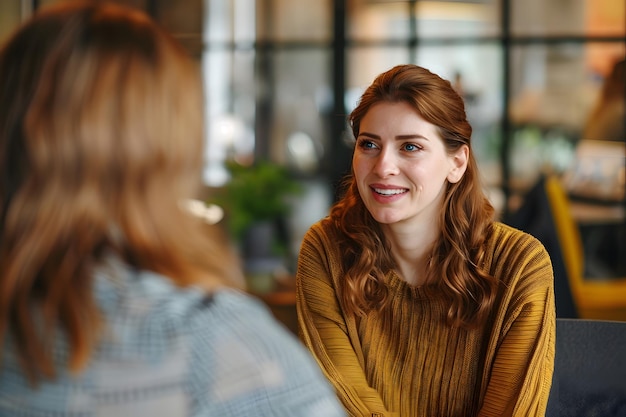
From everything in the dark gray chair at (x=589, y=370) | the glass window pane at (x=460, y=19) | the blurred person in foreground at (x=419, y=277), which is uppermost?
the glass window pane at (x=460, y=19)

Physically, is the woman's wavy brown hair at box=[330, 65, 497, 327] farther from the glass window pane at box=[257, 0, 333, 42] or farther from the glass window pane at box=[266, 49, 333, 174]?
the glass window pane at box=[257, 0, 333, 42]

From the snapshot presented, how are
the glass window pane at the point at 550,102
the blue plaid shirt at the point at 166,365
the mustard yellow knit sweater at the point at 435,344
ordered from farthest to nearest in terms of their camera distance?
the glass window pane at the point at 550,102
the mustard yellow knit sweater at the point at 435,344
the blue plaid shirt at the point at 166,365

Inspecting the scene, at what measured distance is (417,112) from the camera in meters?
2.03

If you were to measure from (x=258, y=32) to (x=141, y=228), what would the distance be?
5.61 metres

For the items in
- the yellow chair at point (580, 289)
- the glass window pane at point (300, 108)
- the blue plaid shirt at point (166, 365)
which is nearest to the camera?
the blue plaid shirt at point (166, 365)

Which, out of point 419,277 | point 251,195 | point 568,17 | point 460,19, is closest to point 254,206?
point 251,195

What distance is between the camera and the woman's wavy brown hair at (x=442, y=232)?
2.00 meters

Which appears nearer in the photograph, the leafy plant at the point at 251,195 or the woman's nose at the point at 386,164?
the woman's nose at the point at 386,164

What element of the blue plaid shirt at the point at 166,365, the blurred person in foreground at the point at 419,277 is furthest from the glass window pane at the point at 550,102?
the blue plaid shirt at the point at 166,365

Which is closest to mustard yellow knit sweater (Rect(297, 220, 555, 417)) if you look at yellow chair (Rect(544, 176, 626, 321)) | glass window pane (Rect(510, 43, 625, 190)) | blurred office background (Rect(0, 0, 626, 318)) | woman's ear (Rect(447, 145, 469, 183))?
woman's ear (Rect(447, 145, 469, 183))

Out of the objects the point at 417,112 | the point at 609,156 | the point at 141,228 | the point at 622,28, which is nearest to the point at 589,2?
the point at 622,28

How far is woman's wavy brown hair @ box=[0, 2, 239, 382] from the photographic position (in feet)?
3.21

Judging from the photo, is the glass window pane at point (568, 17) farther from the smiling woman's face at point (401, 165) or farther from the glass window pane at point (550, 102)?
the smiling woman's face at point (401, 165)

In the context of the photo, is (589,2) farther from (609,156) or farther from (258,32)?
(258,32)
